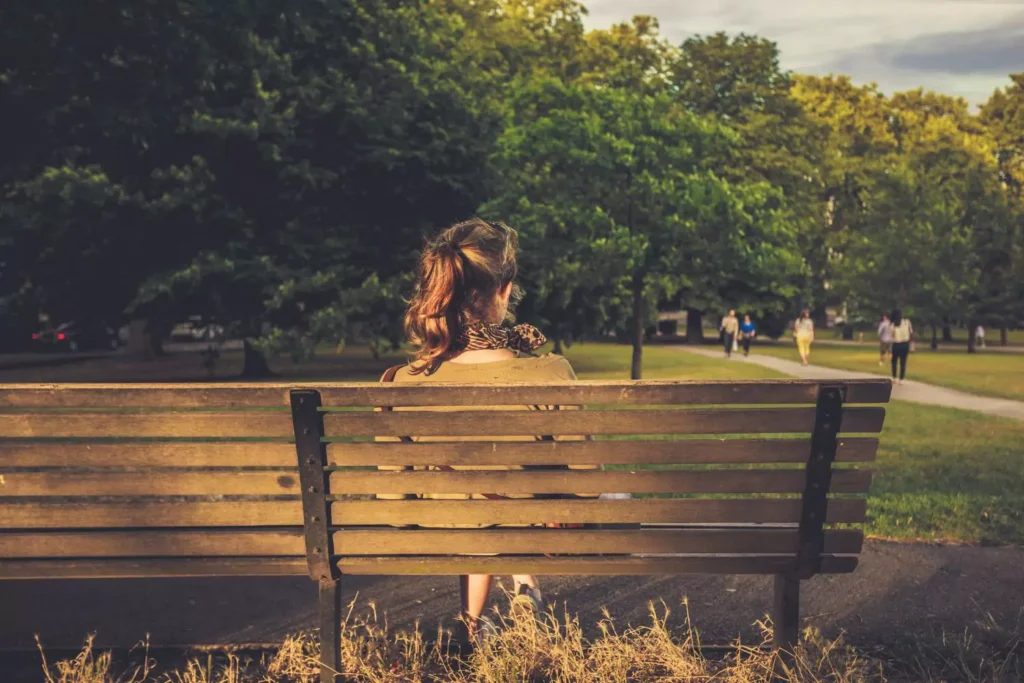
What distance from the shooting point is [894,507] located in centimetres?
750

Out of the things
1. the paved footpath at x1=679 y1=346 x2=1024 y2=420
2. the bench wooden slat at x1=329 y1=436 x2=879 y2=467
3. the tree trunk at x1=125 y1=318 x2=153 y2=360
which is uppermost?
the bench wooden slat at x1=329 y1=436 x2=879 y2=467

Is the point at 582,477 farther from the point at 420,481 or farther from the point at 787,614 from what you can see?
the point at 787,614

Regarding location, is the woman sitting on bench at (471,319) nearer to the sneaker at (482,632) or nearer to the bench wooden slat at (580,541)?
the sneaker at (482,632)

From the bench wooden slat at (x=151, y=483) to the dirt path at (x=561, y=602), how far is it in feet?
3.14

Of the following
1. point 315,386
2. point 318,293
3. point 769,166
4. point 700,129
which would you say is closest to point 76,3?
point 318,293

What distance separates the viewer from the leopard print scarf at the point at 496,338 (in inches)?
147

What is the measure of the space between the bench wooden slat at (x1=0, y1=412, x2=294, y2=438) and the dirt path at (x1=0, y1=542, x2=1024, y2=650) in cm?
114

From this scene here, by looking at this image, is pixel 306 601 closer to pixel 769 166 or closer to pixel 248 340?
pixel 248 340

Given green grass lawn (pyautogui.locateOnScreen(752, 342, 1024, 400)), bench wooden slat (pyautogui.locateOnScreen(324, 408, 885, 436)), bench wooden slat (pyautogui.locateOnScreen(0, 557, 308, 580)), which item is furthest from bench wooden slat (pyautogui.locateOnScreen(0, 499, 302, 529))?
green grass lawn (pyautogui.locateOnScreen(752, 342, 1024, 400))

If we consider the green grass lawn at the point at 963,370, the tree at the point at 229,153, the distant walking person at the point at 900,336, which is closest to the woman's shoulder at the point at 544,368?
the green grass lawn at the point at 963,370

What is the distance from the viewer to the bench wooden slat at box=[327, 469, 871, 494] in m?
3.39

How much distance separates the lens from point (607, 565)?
356 centimetres

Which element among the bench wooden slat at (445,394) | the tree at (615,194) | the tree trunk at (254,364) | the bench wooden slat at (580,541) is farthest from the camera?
the tree trunk at (254,364)

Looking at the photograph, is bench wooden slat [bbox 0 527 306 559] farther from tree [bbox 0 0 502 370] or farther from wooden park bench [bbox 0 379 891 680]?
tree [bbox 0 0 502 370]
